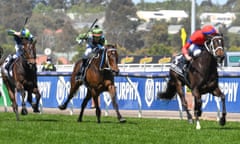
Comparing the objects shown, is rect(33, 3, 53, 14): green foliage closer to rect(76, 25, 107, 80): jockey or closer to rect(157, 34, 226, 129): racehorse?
rect(76, 25, 107, 80): jockey

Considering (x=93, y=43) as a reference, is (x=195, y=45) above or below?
above

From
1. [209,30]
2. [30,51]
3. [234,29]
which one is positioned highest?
[209,30]

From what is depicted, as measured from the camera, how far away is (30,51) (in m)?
21.4

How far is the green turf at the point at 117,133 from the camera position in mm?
15156

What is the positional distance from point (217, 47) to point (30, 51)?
5.28 metres

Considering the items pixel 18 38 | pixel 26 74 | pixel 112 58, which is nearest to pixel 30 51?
pixel 26 74

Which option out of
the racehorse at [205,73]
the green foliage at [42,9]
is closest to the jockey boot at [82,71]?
the racehorse at [205,73]

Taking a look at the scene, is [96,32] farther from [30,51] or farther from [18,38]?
[18,38]

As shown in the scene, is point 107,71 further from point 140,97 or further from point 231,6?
point 231,6

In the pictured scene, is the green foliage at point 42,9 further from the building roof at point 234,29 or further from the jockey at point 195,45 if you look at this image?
the jockey at point 195,45

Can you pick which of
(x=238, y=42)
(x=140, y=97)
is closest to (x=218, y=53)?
(x=140, y=97)

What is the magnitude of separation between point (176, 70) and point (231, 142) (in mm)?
6255

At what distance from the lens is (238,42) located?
12525 cm

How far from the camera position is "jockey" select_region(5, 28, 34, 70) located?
21.7 meters
